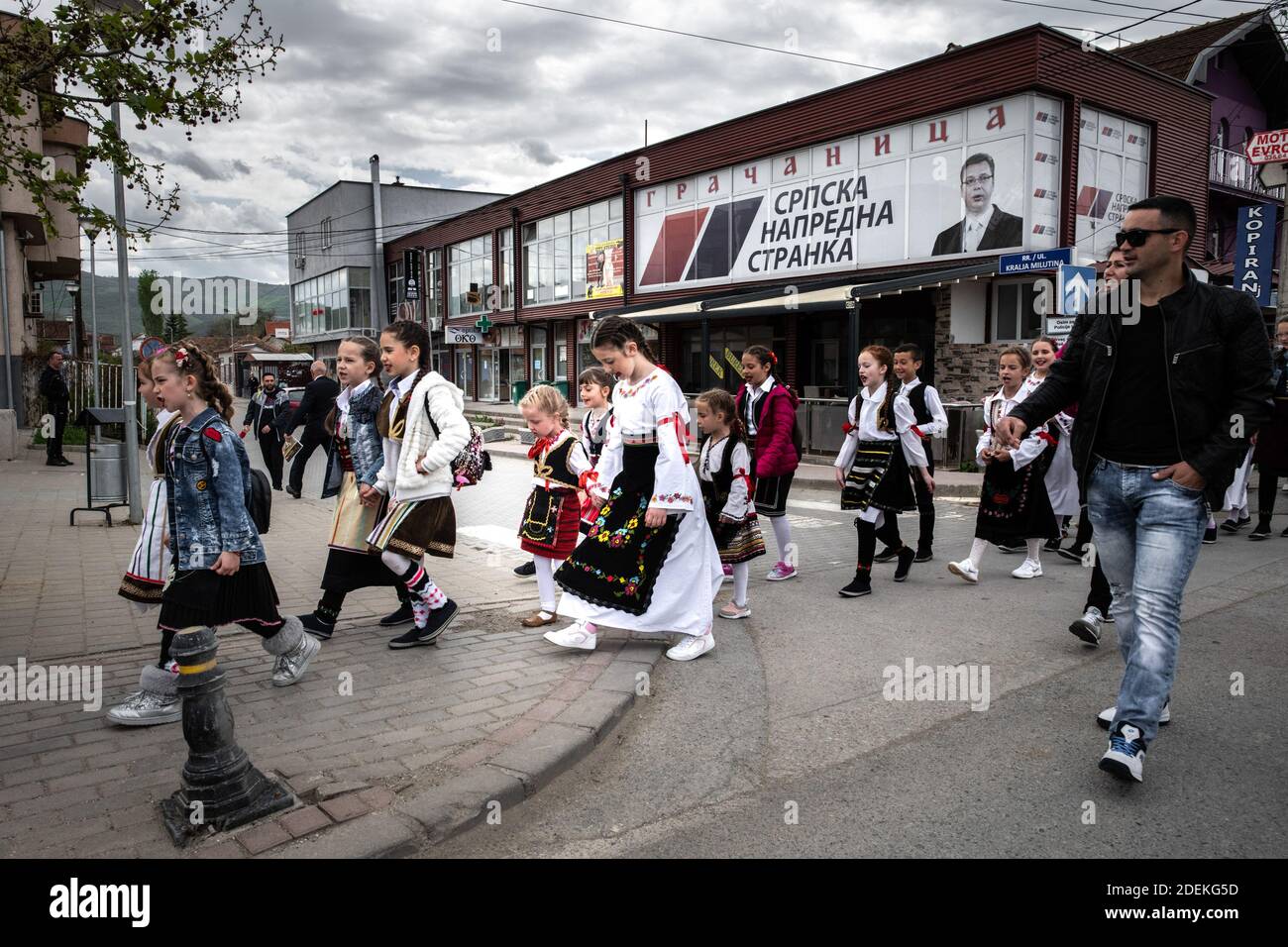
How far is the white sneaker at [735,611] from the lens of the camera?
20.1 ft

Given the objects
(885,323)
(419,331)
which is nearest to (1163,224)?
(419,331)

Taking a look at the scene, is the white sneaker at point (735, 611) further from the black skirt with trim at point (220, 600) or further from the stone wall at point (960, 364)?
the stone wall at point (960, 364)

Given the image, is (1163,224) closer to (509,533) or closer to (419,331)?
(419,331)

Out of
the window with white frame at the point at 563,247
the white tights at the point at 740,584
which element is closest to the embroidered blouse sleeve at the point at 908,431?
the white tights at the point at 740,584

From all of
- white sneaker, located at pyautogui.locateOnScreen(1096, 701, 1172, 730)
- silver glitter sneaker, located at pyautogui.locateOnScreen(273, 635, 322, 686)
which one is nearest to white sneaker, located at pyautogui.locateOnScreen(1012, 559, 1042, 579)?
white sneaker, located at pyautogui.locateOnScreen(1096, 701, 1172, 730)

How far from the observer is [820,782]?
3.57 metres

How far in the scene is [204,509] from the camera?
3828 millimetres

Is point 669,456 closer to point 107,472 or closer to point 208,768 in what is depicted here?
point 208,768

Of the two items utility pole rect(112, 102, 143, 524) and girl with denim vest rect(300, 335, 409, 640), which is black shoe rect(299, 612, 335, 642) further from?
utility pole rect(112, 102, 143, 524)

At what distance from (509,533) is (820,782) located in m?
6.40

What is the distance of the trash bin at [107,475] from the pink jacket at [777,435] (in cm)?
764

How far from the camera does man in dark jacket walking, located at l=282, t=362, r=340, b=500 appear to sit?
11906 mm

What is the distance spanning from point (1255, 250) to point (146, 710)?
22.5 metres
